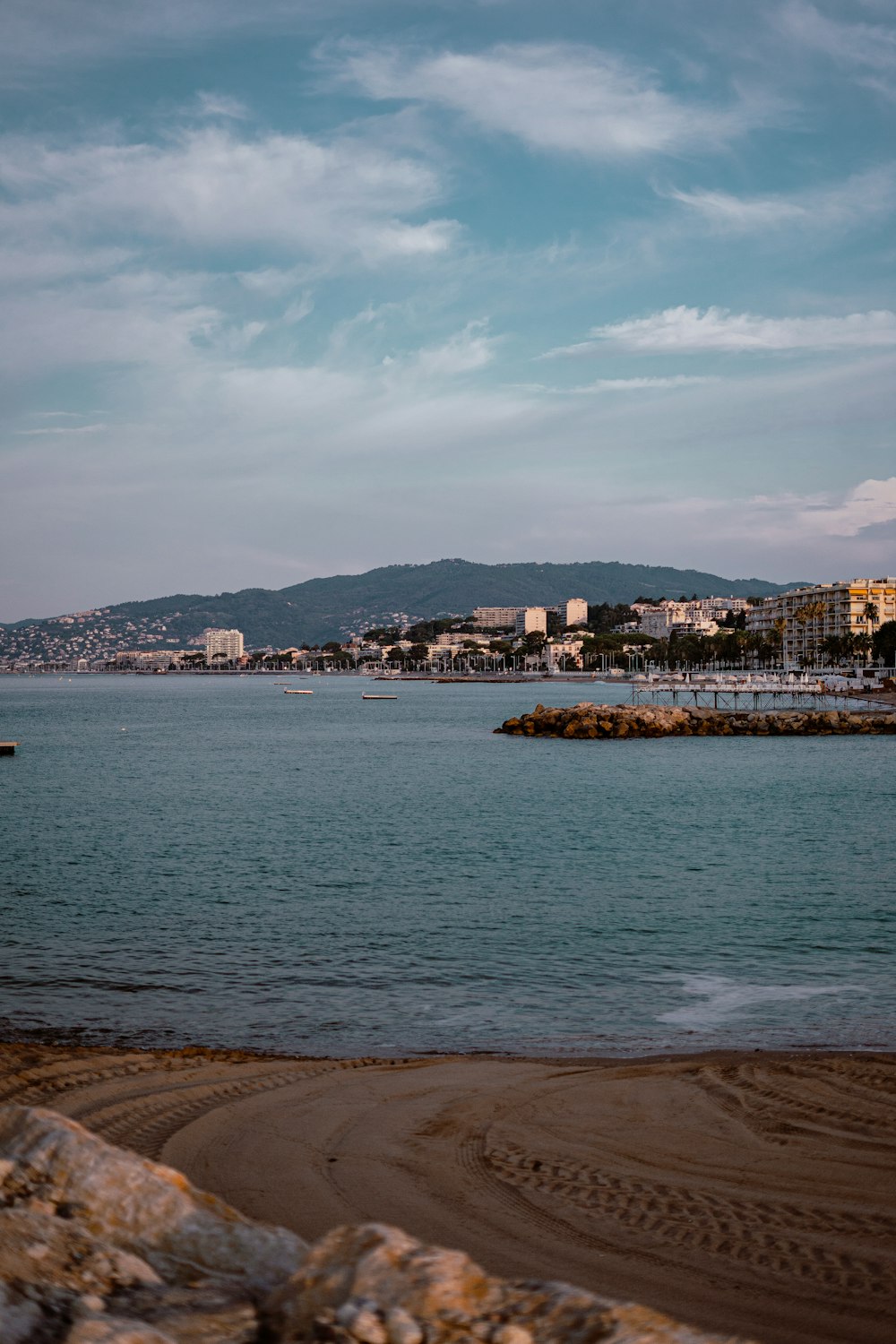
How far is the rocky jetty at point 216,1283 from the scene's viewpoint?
2742 millimetres

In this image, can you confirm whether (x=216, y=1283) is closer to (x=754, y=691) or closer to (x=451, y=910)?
(x=451, y=910)

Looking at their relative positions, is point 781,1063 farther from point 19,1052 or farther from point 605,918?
point 605,918

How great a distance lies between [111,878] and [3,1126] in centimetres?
1705

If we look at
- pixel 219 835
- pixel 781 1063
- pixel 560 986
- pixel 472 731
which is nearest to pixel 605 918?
pixel 560 986

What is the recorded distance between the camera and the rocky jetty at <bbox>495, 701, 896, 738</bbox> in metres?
64.2

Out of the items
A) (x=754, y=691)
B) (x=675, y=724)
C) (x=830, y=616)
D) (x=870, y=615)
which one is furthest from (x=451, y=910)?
(x=830, y=616)

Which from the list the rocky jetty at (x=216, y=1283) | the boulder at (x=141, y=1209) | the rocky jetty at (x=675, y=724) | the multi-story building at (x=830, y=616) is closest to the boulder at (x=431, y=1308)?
the rocky jetty at (x=216, y=1283)

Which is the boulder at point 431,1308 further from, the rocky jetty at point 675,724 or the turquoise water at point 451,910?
the rocky jetty at point 675,724

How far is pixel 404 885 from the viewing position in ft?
63.7

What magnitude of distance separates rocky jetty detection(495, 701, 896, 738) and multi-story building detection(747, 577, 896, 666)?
86722 mm

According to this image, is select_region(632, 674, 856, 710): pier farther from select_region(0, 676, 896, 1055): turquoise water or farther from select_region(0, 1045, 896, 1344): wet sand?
select_region(0, 1045, 896, 1344): wet sand

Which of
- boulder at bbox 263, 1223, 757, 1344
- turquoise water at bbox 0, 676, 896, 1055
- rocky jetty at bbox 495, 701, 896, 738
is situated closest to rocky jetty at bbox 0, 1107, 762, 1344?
boulder at bbox 263, 1223, 757, 1344

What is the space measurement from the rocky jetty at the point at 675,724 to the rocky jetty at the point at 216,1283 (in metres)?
60.6

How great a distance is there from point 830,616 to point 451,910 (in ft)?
531
